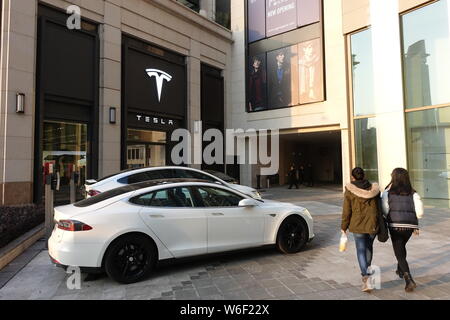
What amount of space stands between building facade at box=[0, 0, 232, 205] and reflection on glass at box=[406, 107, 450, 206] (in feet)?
33.5

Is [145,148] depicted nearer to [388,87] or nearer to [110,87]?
[110,87]

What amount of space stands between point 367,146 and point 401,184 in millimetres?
10715

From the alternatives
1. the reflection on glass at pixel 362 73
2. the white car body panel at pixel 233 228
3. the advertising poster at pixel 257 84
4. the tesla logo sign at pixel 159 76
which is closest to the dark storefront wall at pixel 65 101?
the tesla logo sign at pixel 159 76

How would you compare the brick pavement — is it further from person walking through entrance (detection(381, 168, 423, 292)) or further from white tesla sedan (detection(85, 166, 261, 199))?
white tesla sedan (detection(85, 166, 261, 199))

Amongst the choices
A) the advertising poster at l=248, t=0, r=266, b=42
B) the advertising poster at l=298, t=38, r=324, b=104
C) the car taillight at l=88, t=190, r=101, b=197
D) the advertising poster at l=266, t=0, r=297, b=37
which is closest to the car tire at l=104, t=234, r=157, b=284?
the car taillight at l=88, t=190, r=101, b=197

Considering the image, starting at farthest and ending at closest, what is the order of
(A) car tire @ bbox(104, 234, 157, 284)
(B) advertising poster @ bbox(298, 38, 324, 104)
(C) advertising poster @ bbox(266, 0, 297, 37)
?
(C) advertising poster @ bbox(266, 0, 297, 37) < (B) advertising poster @ bbox(298, 38, 324, 104) < (A) car tire @ bbox(104, 234, 157, 284)

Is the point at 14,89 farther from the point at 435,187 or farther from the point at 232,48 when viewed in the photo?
the point at 435,187

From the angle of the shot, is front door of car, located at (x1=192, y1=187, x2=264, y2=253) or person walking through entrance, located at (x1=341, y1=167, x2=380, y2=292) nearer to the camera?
person walking through entrance, located at (x1=341, y1=167, x2=380, y2=292)

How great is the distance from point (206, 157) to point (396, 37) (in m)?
10.5

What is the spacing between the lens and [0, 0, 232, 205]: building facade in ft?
32.1

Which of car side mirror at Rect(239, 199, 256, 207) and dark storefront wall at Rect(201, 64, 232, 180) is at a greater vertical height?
dark storefront wall at Rect(201, 64, 232, 180)

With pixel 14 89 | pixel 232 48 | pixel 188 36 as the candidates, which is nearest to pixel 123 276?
pixel 14 89

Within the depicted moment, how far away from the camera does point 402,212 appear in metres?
4.02

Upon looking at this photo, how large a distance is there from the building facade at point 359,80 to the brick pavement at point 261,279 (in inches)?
291
